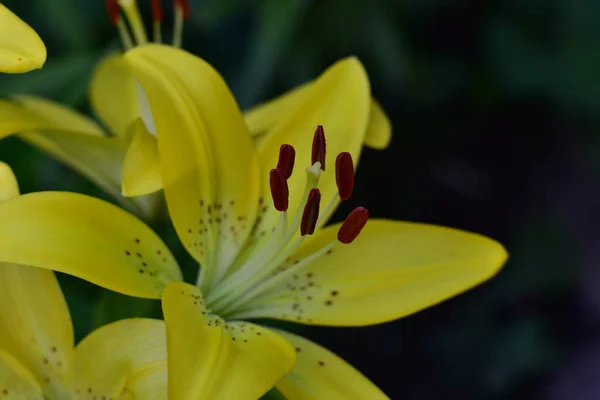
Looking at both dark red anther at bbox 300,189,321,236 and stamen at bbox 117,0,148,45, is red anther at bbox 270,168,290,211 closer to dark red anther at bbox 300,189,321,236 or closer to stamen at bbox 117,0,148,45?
dark red anther at bbox 300,189,321,236

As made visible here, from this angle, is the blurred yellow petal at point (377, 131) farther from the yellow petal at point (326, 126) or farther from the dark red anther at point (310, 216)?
the dark red anther at point (310, 216)

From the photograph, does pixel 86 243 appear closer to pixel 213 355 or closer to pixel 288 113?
pixel 213 355

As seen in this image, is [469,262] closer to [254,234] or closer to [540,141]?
[254,234]

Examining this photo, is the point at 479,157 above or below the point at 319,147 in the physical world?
below

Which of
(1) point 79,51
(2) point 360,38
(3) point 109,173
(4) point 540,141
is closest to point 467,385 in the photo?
(4) point 540,141

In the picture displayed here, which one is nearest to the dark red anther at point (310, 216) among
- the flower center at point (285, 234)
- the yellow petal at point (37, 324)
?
the flower center at point (285, 234)

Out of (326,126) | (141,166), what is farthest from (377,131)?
(141,166)
